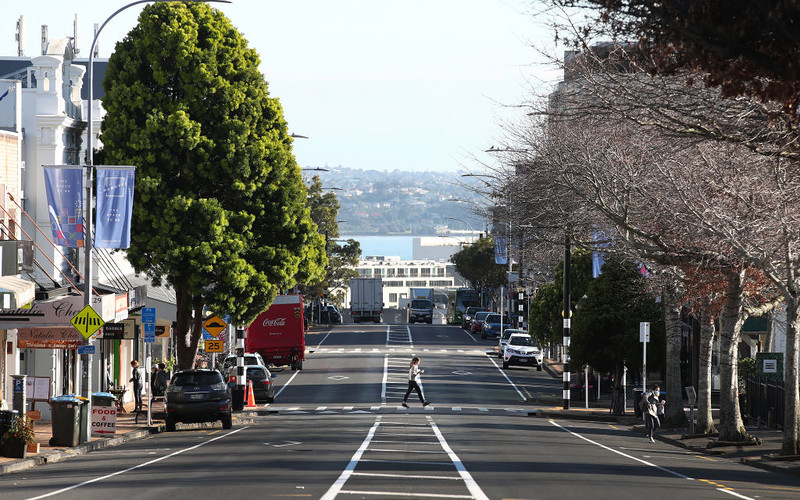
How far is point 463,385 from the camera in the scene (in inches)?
1998

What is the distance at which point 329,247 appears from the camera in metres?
96.2

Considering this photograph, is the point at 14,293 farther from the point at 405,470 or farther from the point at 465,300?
the point at 465,300

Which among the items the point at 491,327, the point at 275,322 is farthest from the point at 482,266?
the point at 275,322

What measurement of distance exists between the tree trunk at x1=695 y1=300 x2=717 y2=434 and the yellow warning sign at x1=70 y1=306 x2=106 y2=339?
627 inches

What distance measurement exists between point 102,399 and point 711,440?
1608 centimetres

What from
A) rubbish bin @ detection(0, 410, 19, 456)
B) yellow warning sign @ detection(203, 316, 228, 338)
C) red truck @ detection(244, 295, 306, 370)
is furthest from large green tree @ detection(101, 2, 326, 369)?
red truck @ detection(244, 295, 306, 370)

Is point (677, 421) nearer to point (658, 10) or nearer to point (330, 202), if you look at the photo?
point (658, 10)

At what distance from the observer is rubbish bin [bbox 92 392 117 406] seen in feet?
98.0

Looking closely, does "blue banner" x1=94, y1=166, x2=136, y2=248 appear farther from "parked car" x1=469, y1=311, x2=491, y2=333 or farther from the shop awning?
"parked car" x1=469, y1=311, x2=491, y2=333

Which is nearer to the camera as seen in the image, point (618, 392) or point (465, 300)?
point (618, 392)

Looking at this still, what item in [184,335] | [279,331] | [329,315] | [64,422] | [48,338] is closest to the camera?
[64,422]

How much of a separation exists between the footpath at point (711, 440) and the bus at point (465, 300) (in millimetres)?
62239

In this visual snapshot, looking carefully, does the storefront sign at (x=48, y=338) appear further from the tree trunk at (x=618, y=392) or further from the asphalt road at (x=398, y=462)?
the tree trunk at (x=618, y=392)

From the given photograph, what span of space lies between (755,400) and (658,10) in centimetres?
2565
